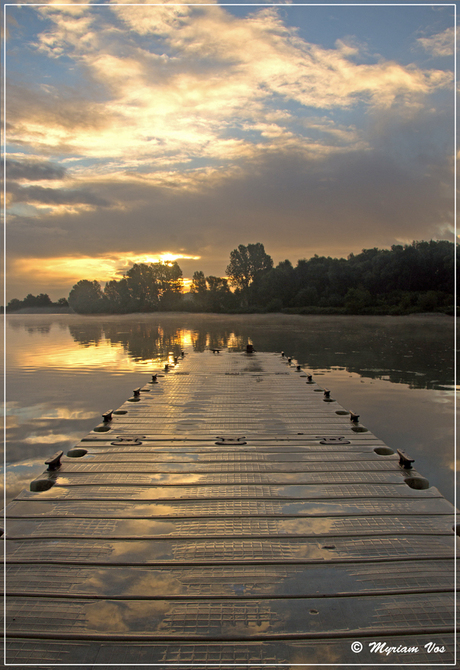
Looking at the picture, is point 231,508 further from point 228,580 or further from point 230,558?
point 228,580

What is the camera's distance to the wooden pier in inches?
71.6

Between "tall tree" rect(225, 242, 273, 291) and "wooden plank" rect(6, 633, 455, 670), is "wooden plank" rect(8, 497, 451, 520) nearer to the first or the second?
"wooden plank" rect(6, 633, 455, 670)

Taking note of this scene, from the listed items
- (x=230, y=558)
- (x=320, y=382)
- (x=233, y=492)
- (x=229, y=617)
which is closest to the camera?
(x=229, y=617)

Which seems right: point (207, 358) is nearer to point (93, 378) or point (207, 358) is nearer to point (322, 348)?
point (93, 378)

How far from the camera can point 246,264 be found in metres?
63.1

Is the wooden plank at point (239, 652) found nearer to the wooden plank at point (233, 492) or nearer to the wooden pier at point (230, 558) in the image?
the wooden pier at point (230, 558)

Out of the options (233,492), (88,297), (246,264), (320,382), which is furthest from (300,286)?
(233,492)

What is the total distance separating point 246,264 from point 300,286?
11308 mm

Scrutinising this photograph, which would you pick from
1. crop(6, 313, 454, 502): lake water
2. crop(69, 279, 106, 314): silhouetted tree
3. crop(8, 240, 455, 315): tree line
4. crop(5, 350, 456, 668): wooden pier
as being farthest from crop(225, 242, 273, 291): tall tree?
crop(5, 350, 456, 668): wooden pier

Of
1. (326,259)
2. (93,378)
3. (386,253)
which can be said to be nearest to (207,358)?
(93,378)

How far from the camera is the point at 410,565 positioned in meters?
2.35

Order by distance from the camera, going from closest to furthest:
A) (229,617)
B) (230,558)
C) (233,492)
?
1. (229,617)
2. (230,558)
3. (233,492)

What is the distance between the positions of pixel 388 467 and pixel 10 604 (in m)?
3.08

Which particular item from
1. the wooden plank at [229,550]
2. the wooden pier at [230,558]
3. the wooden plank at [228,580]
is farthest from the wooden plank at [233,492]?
the wooden plank at [228,580]
